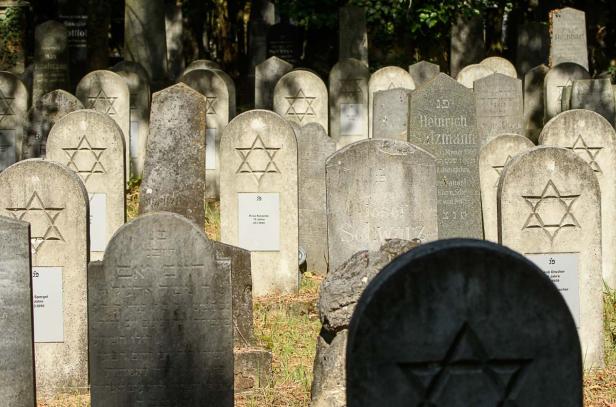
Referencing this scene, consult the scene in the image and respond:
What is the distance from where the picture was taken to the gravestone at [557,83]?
16.9 metres

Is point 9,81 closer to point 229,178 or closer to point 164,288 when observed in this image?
point 229,178

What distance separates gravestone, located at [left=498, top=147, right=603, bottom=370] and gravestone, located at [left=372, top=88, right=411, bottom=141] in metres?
6.58

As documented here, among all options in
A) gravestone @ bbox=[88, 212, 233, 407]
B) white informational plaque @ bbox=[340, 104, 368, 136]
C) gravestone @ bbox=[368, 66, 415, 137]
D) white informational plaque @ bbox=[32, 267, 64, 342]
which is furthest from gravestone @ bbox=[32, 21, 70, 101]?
gravestone @ bbox=[88, 212, 233, 407]

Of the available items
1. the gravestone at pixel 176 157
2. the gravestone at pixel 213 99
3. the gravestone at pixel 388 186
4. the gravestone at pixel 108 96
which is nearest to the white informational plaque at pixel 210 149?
the gravestone at pixel 213 99

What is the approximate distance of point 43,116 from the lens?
14172 mm

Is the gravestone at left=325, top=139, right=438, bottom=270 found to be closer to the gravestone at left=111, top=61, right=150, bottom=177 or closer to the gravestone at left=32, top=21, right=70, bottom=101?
the gravestone at left=111, top=61, right=150, bottom=177

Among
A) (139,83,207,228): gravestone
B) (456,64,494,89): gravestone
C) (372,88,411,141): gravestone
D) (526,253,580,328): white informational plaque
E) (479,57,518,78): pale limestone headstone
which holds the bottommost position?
(526,253,580,328): white informational plaque

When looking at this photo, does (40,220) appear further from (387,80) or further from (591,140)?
(387,80)

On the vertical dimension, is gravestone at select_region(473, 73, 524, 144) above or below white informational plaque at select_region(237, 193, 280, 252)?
above

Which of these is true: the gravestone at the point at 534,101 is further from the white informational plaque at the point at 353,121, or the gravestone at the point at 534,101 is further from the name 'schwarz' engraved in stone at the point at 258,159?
the name 'schwarz' engraved in stone at the point at 258,159

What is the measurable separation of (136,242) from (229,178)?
4753 millimetres

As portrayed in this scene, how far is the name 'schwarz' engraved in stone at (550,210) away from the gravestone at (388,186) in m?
1.16

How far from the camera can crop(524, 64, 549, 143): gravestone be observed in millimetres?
17297

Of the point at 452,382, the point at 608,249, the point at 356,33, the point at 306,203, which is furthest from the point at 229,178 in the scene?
the point at 356,33
